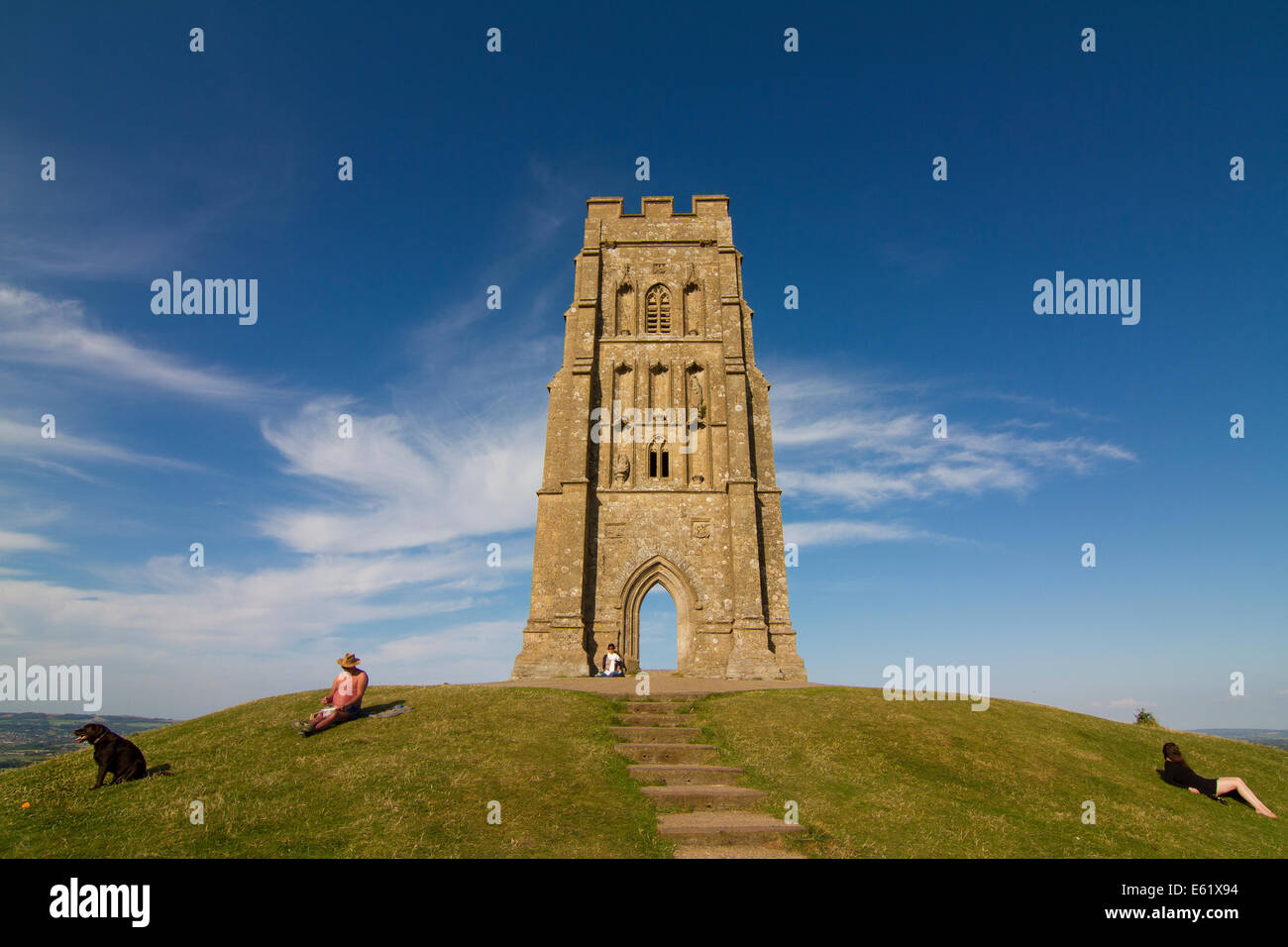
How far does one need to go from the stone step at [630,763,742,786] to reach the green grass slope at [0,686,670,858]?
0.39 metres

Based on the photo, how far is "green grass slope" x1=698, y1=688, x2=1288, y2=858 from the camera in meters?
9.46

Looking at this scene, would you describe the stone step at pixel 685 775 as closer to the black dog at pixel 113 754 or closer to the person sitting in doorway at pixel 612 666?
the black dog at pixel 113 754

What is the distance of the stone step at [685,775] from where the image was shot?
11445mm

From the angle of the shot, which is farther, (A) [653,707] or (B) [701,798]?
(A) [653,707]

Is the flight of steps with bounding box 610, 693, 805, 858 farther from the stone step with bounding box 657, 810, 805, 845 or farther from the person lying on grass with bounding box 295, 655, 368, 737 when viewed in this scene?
the person lying on grass with bounding box 295, 655, 368, 737

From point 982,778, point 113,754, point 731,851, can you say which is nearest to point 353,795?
point 113,754

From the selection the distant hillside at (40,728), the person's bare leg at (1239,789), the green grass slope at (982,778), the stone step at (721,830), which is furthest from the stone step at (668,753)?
the distant hillside at (40,728)

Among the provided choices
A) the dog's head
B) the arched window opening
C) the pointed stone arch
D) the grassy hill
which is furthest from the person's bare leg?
the arched window opening

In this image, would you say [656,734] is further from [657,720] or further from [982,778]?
[982,778]

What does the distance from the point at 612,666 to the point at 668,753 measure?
33.8ft

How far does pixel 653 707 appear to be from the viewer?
1630 cm

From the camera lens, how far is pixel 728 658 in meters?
23.7
